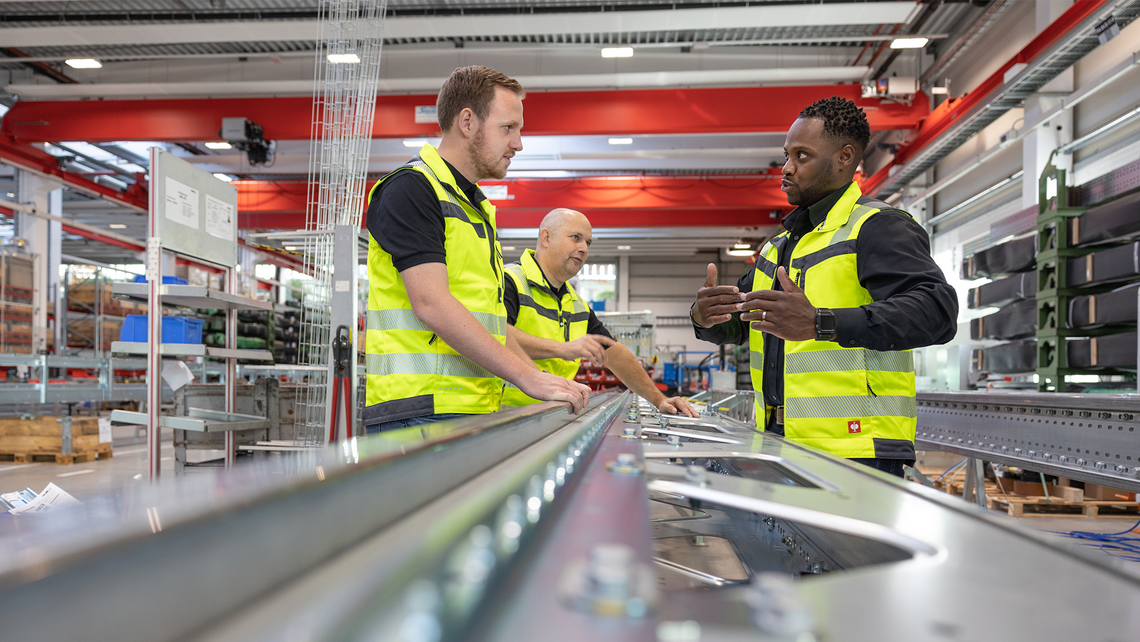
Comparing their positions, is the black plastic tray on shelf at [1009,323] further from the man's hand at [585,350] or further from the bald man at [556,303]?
the man's hand at [585,350]

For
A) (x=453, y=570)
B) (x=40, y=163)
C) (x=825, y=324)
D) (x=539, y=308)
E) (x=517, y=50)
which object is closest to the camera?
(x=453, y=570)

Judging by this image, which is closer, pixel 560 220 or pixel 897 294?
pixel 897 294

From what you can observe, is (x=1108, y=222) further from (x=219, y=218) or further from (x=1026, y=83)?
(x=219, y=218)

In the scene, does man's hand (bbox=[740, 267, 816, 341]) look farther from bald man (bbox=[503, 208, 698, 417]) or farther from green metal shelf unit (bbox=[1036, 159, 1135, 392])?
green metal shelf unit (bbox=[1036, 159, 1135, 392])

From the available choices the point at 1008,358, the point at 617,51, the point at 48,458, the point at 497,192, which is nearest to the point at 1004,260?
the point at 1008,358

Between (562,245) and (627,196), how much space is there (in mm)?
8474

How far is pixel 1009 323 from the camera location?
571 cm

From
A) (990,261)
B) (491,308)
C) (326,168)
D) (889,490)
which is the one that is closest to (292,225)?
Answer: (326,168)

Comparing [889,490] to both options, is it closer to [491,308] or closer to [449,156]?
[491,308]

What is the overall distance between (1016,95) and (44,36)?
9.77 meters

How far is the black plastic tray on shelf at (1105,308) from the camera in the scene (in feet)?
13.5

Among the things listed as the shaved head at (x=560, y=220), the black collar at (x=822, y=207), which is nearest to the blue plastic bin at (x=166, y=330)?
the shaved head at (x=560, y=220)

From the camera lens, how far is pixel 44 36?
7219 millimetres

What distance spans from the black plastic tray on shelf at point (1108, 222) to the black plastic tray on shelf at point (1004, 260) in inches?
23.2
